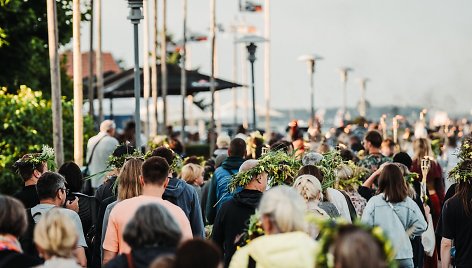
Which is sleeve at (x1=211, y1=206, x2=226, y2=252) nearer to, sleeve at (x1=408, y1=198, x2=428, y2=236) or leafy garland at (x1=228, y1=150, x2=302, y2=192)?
leafy garland at (x1=228, y1=150, x2=302, y2=192)

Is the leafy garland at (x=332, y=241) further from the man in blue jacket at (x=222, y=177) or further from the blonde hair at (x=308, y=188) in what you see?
the man in blue jacket at (x=222, y=177)

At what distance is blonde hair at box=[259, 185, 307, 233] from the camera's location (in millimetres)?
7789

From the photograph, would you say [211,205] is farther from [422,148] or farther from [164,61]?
[164,61]

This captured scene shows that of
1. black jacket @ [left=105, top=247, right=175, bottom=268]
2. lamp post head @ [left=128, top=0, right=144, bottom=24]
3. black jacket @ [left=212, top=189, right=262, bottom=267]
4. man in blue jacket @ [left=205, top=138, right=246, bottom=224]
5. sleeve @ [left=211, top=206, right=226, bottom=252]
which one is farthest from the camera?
lamp post head @ [left=128, top=0, right=144, bottom=24]

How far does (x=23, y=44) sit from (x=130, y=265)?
2372cm

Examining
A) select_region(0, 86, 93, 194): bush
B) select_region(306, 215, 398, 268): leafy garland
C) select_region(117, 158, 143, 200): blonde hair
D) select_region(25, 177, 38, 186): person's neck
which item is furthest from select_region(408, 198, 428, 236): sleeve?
select_region(0, 86, 93, 194): bush

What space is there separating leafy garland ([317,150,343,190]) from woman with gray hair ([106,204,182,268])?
4.77 metres

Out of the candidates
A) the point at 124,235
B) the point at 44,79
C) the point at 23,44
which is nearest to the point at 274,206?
the point at 124,235

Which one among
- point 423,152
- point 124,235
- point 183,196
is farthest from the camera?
point 423,152

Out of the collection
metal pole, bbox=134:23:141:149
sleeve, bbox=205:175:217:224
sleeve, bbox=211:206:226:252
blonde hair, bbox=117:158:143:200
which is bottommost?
sleeve, bbox=205:175:217:224

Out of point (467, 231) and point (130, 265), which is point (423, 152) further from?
point (130, 265)

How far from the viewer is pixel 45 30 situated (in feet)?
104

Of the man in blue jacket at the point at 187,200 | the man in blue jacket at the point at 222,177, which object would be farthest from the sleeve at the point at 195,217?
the man in blue jacket at the point at 222,177

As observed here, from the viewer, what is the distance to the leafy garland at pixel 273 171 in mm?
11281
